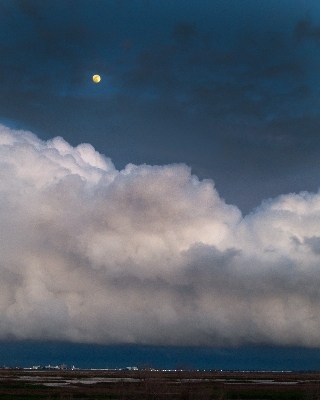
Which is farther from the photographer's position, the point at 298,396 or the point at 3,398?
the point at 298,396

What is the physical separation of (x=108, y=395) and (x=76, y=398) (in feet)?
30.3

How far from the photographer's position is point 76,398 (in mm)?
102000

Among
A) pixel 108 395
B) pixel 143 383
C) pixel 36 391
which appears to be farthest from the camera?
pixel 36 391

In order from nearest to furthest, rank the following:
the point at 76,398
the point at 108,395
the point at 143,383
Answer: the point at 143,383 < the point at 76,398 < the point at 108,395

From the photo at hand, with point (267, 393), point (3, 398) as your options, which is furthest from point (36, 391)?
point (267, 393)

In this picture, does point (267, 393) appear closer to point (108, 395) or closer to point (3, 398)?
point (108, 395)

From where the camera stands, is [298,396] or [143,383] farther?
[298,396]

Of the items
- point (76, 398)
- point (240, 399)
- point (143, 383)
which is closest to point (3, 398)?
point (76, 398)

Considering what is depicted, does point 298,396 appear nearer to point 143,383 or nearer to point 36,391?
point 143,383

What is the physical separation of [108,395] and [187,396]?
27093mm

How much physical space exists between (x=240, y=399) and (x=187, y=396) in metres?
24.5

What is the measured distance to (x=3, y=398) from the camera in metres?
Answer: 104

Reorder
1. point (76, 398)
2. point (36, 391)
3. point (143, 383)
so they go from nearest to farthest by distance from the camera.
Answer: point (143, 383), point (76, 398), point (36, 391)

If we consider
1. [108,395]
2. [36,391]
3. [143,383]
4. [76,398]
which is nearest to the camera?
[143,383]
